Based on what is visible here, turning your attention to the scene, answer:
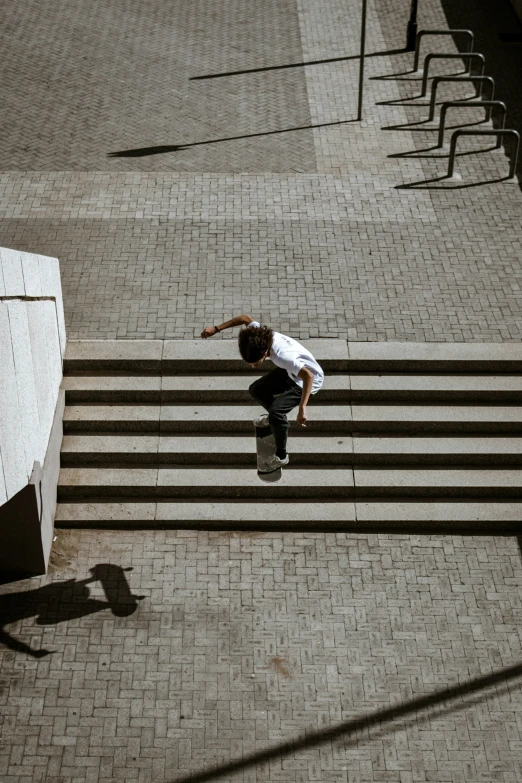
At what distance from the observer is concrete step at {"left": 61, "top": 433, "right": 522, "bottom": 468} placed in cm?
1023

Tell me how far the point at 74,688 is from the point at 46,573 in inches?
55.5

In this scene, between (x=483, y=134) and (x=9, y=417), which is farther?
(x=483, y=134)

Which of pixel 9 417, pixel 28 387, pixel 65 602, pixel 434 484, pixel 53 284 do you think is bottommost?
pixel 65 602

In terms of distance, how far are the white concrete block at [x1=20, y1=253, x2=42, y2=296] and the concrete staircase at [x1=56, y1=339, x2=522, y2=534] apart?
126 centimetres

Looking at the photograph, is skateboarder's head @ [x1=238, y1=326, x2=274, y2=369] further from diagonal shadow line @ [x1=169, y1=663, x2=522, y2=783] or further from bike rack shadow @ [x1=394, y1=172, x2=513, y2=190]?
bike rack shadow @ [x1=394, y1=172, x2=513, y2=190]

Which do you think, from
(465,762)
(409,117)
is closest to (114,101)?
(409,117)

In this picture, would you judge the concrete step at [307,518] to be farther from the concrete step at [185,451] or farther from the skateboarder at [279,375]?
the skateboarder at [279,375]

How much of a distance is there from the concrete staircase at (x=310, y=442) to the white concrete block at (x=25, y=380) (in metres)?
1.09

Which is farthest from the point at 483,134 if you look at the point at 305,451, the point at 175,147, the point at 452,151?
the point at 305,451

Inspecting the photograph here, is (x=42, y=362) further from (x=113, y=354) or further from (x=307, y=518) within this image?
(x=307, y=518)

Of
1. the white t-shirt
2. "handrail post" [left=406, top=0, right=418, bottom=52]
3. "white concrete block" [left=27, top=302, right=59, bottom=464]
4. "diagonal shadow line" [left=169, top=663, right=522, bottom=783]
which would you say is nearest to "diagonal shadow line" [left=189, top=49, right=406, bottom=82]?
"handrail post" [left=406, top=0, right=418, bottom=52]

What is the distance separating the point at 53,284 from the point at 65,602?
3434 millimetres

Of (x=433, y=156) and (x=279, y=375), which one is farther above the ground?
(x=279, y=375)

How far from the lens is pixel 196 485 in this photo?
1004 cm
